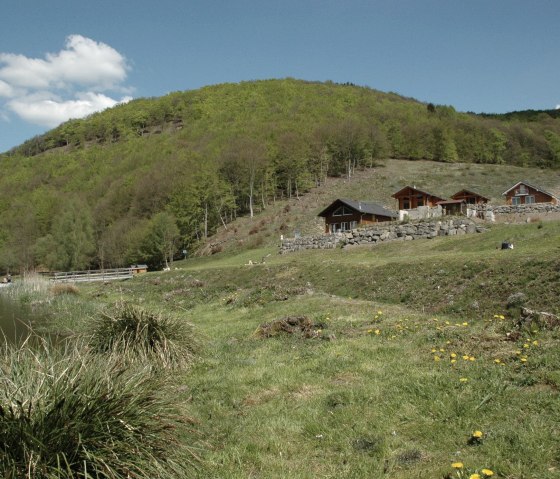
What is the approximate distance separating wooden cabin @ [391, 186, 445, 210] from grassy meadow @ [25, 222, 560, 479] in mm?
53800

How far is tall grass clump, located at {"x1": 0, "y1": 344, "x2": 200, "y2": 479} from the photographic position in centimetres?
411

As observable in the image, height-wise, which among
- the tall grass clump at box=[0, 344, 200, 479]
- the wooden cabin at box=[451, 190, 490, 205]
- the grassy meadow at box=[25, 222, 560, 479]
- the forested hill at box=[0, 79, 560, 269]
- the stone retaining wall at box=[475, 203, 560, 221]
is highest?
the forested hill at box=[0, 79, 560, 269]

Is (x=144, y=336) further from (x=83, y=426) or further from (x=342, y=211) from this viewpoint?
(x=342, y=211)

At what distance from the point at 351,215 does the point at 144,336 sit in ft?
157

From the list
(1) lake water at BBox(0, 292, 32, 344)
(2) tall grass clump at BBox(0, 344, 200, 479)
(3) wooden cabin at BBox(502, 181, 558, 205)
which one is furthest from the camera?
(3) wooden cabin at BBox(502, 181, 558, 205)

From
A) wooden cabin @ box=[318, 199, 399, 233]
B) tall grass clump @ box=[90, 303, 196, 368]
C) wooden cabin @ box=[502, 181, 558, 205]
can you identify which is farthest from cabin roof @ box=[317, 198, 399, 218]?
tall grass clump @ box=[90, 303, 196, 368]

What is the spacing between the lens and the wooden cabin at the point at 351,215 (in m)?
54.7

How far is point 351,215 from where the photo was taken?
5600cm

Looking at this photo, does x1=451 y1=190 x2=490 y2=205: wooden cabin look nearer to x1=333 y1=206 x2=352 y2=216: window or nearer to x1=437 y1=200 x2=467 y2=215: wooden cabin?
x1=437 y1=200 x2=467 y2=215: wooden cabin

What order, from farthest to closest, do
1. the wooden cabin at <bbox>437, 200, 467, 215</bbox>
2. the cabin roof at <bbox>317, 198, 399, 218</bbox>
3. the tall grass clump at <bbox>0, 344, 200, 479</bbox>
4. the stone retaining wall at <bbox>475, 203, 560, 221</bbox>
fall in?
the wooden cabin at <bbox>437, 200, 467, 215</bbox>
the cabin roof at <bbox>317, 198, 399, 218</bbox>
the stone retaining wall at <bbox>475, 203, 560, 221</bbox>
the tall grass clump at <bbox>0, 344, 200, 479</bbox>

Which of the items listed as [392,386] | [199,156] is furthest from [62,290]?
[199,156]

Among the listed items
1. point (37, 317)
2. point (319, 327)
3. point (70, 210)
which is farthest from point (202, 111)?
point (319, 327)

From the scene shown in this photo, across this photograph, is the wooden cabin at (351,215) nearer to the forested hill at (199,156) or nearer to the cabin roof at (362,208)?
the cabin roof at (362,208)

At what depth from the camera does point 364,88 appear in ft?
611
